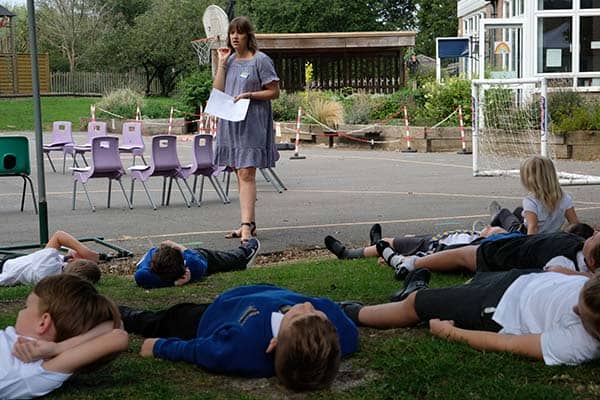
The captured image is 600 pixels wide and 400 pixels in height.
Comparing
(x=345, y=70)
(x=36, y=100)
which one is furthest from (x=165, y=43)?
(x=36, y=100)

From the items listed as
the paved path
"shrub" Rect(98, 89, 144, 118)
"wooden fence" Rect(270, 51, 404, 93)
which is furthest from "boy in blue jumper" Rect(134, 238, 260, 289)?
"wooden fence" Rect(270, 51, 404, 93)

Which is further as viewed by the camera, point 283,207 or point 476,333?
point 283,207

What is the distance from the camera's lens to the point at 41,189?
30.8ft

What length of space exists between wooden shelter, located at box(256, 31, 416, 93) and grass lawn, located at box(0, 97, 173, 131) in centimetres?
506

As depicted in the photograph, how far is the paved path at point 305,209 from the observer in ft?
36.8

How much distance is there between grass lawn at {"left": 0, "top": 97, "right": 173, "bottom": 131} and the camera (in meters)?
39.0

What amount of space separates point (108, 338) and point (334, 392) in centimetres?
108

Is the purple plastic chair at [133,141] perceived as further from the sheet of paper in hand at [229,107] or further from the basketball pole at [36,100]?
the basketball pole at [36,100]

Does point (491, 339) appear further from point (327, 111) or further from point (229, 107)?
point (327, 111)

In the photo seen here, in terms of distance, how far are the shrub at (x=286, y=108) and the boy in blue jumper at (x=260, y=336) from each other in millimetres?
26117

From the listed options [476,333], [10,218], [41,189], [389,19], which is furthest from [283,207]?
[389,19]

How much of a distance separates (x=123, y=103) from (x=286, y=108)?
9148 millimetres

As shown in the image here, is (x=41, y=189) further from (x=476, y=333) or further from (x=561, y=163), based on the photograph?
(x=561, y=163)

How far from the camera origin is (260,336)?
4664 millimetres
